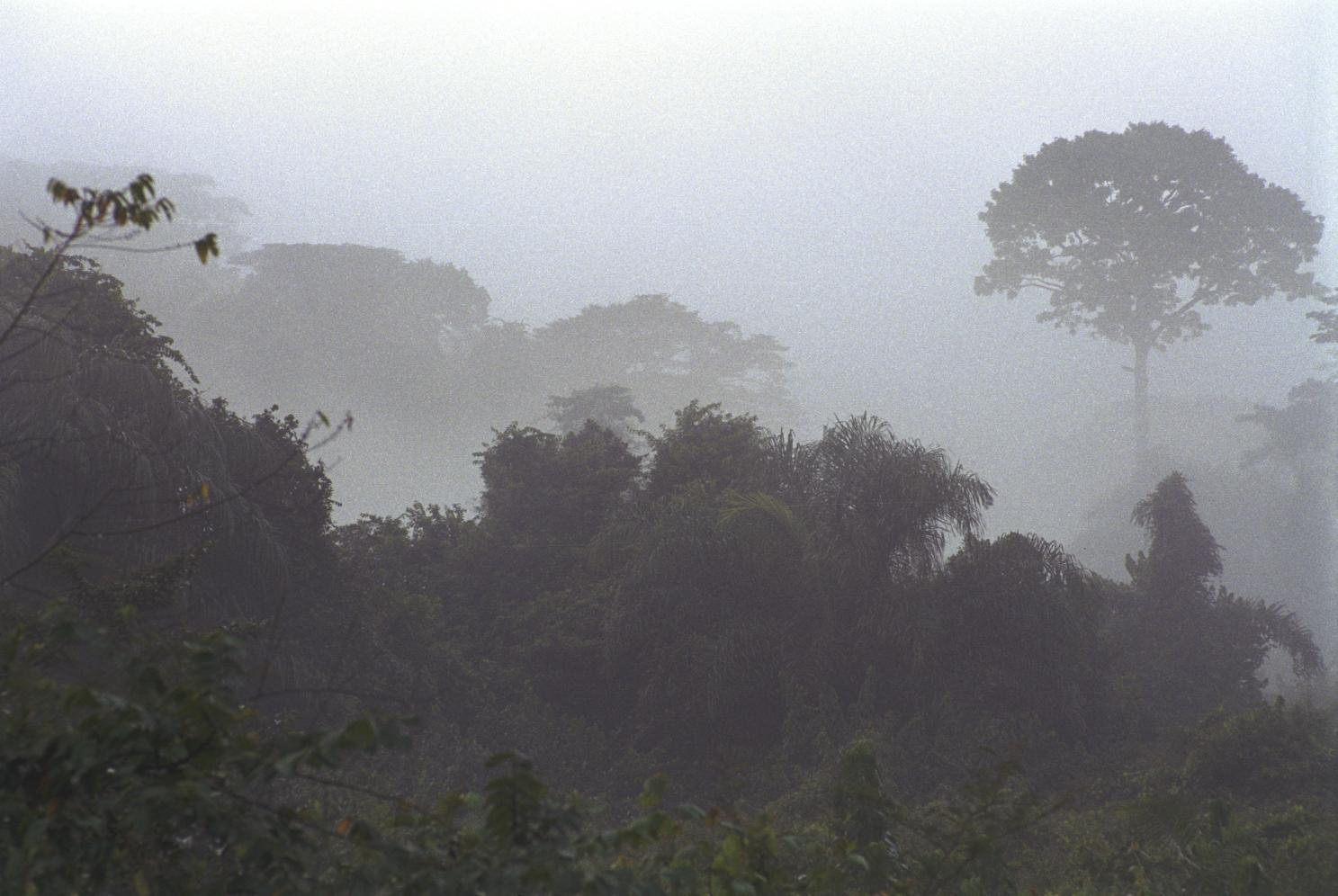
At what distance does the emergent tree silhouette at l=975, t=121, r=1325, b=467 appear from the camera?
33.2m

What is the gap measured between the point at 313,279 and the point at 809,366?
39.5 metres

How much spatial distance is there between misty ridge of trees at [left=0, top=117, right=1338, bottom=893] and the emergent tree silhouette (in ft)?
70.9

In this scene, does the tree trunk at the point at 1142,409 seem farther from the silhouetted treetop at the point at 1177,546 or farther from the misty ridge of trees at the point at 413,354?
the silhouetted treetop at the point at 1177,546

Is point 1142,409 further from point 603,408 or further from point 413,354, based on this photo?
point 413,354

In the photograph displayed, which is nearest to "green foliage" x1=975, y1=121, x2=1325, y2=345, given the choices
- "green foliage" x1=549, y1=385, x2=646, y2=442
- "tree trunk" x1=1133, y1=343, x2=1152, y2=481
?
"tree trunk" x1=1133, y1=343, x2=1152, y2=481

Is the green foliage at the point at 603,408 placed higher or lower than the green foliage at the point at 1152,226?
lower

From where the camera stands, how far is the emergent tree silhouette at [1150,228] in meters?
33.2

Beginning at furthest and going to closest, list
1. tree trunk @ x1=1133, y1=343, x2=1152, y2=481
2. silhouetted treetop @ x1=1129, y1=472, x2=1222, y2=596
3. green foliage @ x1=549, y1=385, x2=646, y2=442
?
→ tree trunk @ x1=1133, y1=343, x2=1152, y2=481 → green foliage @ x1=549, y1=385, x2=646, y2=442 → silhouetted treetop @ x1=1129, y1=472, x2=1222, y2=596

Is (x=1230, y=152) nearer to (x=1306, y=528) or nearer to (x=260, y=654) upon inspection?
(x=1306, y=528)

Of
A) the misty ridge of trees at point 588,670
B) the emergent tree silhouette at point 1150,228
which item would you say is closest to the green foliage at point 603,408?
the emergent tree silhouette at point 1150,228

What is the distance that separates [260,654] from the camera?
9.38 metres

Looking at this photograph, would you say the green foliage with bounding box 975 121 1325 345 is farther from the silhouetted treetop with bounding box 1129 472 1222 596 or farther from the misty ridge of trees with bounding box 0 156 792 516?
the silhouetted treetop with bounding box 1129 472 1222 596

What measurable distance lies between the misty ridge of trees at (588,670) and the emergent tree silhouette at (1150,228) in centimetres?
2161

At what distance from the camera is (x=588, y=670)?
43.4 ft
